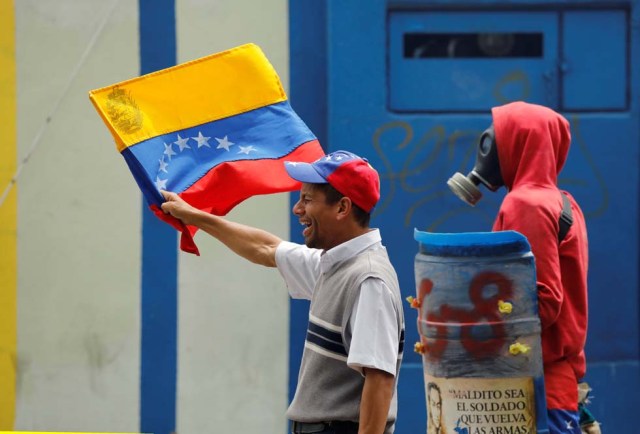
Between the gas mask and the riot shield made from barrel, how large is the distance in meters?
0.52

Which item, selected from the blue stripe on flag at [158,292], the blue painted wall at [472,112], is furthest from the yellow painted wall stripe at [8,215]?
the blue painted wall at [472,112]

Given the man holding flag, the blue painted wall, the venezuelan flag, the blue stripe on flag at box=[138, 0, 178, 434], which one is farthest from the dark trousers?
the blue stripe on flag at box=[138, 0, 178, 434]

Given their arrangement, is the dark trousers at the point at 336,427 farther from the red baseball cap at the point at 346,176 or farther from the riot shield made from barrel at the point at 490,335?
the red baseball cap at the point at 346,176

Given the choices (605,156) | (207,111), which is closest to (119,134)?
(207,111)

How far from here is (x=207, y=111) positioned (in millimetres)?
4695

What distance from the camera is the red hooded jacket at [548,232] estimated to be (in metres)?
4.26

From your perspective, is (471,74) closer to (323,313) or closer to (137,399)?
(137,399)

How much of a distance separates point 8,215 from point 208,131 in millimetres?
2487

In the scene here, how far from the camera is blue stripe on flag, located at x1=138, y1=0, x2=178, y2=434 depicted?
6746 mm

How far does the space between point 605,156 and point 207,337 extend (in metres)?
2.38

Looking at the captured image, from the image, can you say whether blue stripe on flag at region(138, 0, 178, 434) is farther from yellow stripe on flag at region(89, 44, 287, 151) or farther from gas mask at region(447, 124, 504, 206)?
gas mask at region(447, 124, 504, 206)

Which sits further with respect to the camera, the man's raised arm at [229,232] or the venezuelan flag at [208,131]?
the venezuelan flag at [208,131]

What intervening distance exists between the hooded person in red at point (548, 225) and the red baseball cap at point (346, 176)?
0.65 metres

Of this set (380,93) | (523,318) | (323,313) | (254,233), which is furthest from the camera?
(380,93)
